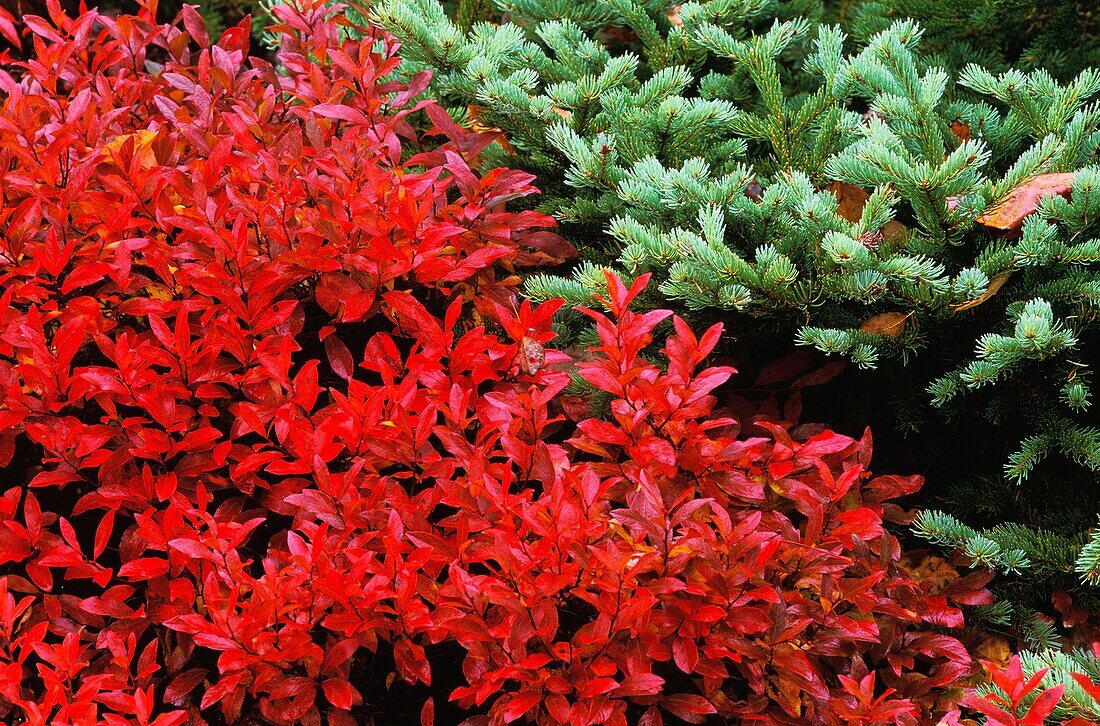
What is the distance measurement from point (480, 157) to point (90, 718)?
158cm

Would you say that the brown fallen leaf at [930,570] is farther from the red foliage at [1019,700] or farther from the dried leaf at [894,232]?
the dried leaf at [894,232]

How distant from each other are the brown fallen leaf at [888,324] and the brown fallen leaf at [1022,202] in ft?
0.81

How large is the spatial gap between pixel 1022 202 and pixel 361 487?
1.41 meters

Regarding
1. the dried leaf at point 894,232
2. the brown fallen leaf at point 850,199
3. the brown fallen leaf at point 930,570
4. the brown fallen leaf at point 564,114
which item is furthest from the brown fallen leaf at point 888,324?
the brown fallen leaf at point 564,114

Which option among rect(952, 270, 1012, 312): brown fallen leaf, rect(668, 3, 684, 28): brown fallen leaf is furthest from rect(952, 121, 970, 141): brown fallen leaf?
rect(668, 3, 684, 28): brown fallen leaf

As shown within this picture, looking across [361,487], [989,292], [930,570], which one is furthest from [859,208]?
[361,487]

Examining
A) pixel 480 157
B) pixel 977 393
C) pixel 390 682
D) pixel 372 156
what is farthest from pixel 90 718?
pixel 977 393

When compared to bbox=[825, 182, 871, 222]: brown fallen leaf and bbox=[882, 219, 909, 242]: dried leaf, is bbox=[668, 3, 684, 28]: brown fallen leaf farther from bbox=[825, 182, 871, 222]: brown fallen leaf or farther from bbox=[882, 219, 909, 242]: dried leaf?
bbox=[882, 219, 909, 242]: dried leaf

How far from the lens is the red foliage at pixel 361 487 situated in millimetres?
1529

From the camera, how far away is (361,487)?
1.71 m

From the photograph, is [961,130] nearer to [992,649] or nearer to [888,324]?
[888,324]

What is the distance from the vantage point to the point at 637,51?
2.94 metres

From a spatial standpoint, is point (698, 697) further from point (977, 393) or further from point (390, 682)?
point (977, 393)

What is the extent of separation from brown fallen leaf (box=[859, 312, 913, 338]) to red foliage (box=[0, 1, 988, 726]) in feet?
0.84
